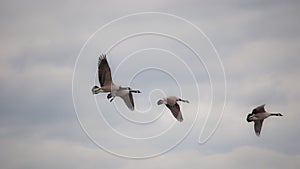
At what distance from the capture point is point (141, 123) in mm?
45688

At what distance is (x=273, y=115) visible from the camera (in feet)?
155

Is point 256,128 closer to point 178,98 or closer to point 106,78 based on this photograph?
point 178,98

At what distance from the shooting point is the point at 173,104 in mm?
45719

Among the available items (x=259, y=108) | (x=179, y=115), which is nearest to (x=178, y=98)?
(x=179, y=115)

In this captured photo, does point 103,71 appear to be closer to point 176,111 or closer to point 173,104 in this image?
point 173,104

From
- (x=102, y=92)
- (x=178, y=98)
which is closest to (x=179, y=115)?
(x=178, y=98)

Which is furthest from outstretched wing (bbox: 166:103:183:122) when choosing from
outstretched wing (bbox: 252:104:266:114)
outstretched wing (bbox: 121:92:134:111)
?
outstretched wing (bbox: 252:104:266:114)

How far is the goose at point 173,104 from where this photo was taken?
4518cm

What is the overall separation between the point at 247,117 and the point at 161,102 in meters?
4.30

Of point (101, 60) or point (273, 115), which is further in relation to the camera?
point (273, 115)

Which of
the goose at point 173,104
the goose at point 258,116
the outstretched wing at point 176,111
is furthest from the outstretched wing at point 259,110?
the outstretched wing at point 176,111

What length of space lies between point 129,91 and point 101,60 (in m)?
2.35

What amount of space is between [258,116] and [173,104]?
13.6 feet

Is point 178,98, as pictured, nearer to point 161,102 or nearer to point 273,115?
point 161,102
